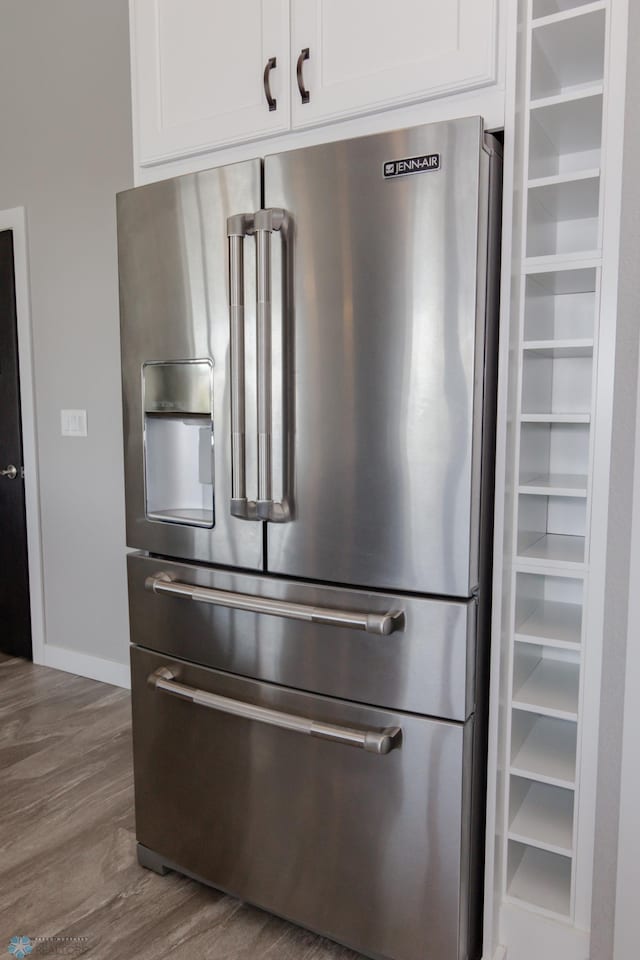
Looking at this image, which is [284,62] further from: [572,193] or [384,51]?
[572,193]

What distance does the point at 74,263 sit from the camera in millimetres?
3090

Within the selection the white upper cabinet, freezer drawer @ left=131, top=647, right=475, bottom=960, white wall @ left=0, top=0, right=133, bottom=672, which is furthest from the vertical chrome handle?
white wall @ left=0, top=0, right=133, bottom=672

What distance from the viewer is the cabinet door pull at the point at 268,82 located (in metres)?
1.52

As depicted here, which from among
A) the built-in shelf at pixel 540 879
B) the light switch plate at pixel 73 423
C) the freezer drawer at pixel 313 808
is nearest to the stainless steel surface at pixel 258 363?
the freezer drawer at pixel 313 808

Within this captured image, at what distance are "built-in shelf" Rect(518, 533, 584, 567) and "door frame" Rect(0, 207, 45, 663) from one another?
2498mm

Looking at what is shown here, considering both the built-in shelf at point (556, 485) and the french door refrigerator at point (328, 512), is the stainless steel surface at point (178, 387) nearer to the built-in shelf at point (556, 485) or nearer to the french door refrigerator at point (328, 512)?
the french door refrigerator at point (328, 512)

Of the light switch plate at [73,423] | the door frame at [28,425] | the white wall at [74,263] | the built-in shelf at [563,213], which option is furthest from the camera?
the door frame at [28,425]

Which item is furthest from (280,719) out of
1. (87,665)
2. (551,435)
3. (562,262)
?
(87,665)

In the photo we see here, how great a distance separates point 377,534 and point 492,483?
245 millimetres

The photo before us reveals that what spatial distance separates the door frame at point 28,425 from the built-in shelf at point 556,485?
8.18 feet

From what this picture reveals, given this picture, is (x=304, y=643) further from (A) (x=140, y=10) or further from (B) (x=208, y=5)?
(A) (x=140, y=10)

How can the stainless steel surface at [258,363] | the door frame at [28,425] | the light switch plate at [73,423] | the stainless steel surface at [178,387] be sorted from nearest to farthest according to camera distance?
the stainless steel surface at [258,363], the stainless steel surface at [178,387], the light switch plate at [73,423], the door frame at [28,425]

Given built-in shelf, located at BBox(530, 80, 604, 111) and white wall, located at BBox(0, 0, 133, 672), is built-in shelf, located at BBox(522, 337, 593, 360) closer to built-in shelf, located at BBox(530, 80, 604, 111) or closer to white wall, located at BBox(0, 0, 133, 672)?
built-in shelf, located at BBox(530, 80, 604, 111)

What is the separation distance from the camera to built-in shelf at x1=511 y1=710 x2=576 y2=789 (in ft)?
4.76
